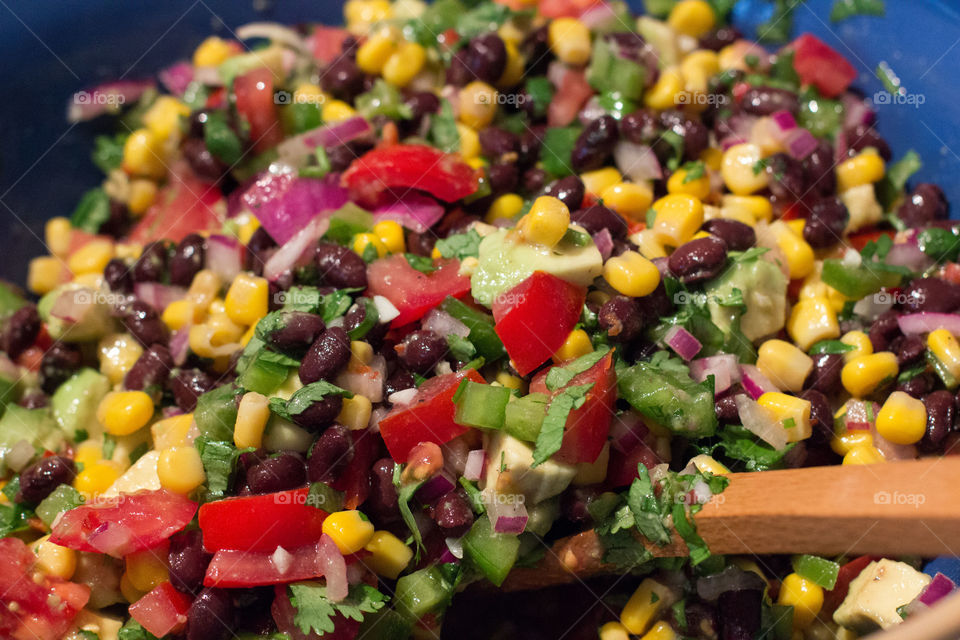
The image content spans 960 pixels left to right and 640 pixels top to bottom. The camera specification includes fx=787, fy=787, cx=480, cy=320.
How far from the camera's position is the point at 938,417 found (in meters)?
3.12

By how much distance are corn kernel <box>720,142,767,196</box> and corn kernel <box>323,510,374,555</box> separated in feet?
7.93

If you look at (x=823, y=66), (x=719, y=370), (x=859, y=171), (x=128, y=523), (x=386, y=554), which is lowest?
(x=128, y=523)

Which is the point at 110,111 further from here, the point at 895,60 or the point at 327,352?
the point at 895,60

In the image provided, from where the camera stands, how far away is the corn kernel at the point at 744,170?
383 centimetres

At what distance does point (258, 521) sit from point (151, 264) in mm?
1668

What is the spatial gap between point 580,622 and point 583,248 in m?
1.57

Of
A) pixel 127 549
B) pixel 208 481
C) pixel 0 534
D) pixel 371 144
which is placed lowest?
pixel 0 534

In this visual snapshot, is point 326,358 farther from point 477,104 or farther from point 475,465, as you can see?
point 477,104

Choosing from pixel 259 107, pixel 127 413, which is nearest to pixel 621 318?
pixel 127 413

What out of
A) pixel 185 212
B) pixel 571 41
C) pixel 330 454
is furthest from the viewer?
pixel 185 212

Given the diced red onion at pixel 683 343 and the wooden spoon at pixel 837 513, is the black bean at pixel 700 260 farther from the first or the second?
the wooden spoon at pixel 837 513

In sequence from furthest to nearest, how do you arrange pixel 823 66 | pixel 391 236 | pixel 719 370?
1. pixel 823 66
2. pixel 391 236
3. pixel 719 370

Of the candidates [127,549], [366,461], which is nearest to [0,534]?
[127,549]

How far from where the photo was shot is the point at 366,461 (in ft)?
10.0
